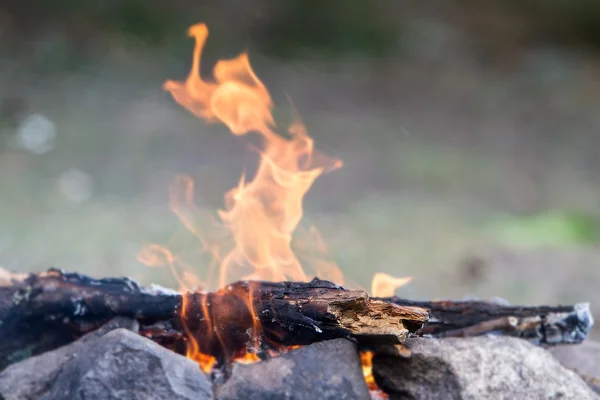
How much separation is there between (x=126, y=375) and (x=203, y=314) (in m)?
0.39

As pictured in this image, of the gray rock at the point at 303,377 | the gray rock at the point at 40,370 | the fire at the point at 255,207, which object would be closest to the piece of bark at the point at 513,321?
the fire at the point at 255,207

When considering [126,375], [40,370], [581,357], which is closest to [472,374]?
[581,357]

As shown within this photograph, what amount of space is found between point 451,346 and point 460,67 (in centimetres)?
497

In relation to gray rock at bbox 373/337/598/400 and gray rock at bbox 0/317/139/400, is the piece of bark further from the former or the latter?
gray rock at bbox 0/317/139/400

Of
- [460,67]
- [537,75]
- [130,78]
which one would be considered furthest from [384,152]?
[130,78]

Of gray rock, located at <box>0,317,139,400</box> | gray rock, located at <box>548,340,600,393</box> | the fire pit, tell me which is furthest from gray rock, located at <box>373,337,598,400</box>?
gray rock, located at <box>0,317,139,400</box>

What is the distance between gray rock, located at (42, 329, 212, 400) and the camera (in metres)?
1.52

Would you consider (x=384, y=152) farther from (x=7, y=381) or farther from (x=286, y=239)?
(x=7, y=381)

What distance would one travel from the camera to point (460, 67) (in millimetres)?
6211

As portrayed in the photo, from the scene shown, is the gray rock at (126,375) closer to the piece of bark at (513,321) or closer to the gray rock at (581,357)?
the piece of bark at (513,321)

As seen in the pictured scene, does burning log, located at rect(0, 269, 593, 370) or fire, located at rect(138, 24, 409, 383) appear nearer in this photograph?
burning log, located at rect(0, 269, 593, 370)

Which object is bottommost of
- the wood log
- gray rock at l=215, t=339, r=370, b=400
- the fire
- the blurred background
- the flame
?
gray rock at l=215, t=339, r=370, b=400

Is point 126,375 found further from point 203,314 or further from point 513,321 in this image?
point 513,321

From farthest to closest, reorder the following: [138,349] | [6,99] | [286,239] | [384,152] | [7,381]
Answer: [384,152] < [6,99] < [286,239] < [7,381] < [138,349]
